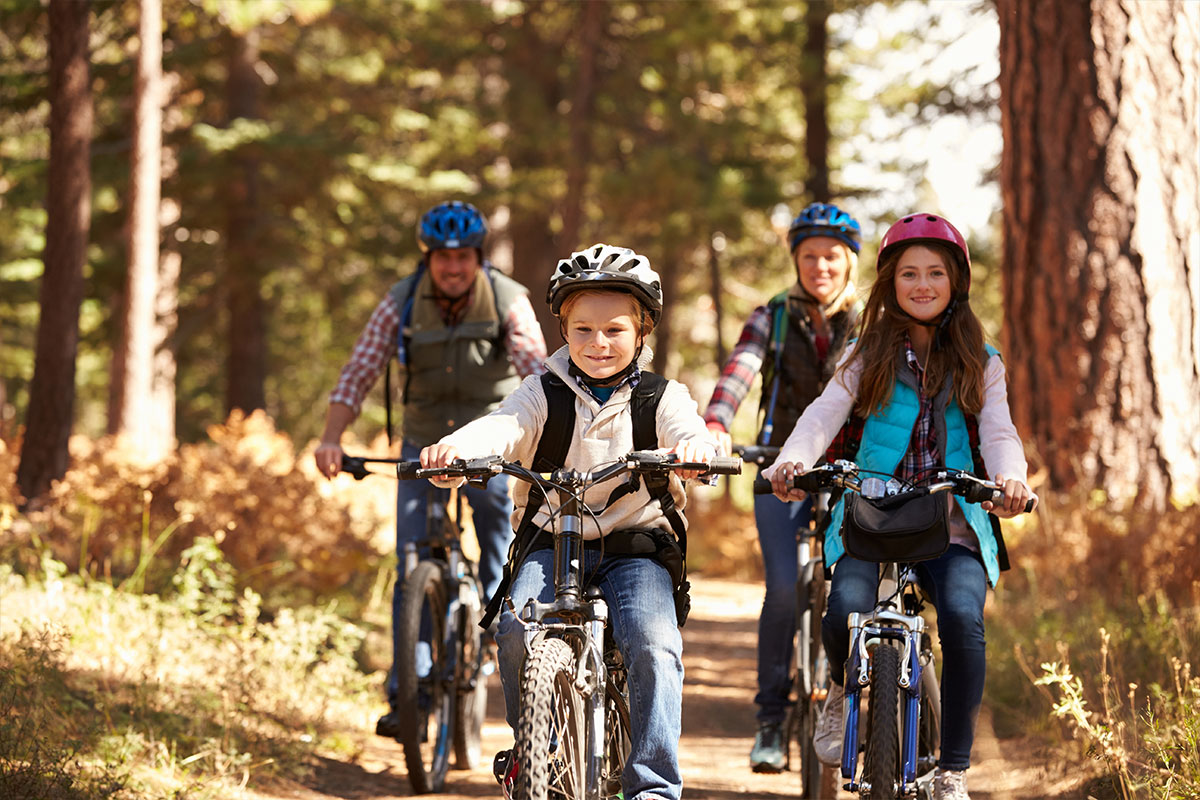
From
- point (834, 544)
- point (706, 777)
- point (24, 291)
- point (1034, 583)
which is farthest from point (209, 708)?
point (24, 291)

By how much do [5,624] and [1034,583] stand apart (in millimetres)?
6270

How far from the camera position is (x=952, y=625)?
4344 millimetres

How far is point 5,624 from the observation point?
646 centimetres

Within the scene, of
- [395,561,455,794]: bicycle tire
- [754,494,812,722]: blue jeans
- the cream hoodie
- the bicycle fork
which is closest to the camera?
the bicycle fork

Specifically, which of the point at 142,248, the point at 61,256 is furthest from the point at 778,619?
the point at 142,248

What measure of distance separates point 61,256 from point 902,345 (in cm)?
874

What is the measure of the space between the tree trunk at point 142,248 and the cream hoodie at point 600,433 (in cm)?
1280

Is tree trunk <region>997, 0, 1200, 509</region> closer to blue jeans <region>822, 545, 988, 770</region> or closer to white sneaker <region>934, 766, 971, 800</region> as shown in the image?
blue jeans <region>822, 545, 988, 770</region>

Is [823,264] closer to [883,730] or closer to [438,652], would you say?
[438,652]

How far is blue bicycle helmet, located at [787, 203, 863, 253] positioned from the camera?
6.39m

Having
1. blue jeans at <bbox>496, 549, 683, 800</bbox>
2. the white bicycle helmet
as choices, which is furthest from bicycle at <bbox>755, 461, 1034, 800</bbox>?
the white bicycle helmet

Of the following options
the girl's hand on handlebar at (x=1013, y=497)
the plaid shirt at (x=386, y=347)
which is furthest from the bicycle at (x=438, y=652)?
the girl's hand on handlebar at (x=1013, y=497)

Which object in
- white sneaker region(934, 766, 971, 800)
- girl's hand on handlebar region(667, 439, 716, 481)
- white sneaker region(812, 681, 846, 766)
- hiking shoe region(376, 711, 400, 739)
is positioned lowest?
hiking shoe region(376, 711, 400, 739)

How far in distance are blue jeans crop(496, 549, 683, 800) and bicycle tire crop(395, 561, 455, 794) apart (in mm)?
1893
